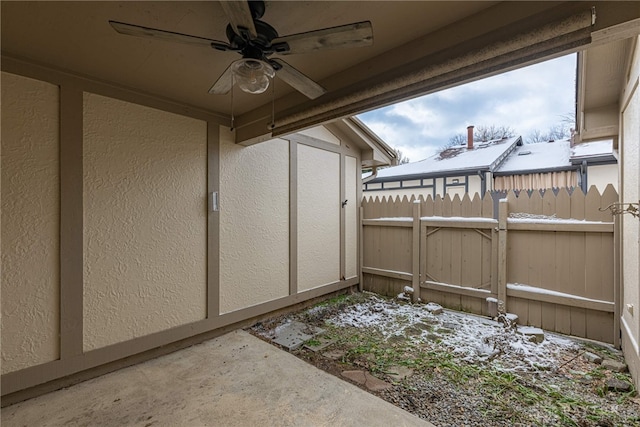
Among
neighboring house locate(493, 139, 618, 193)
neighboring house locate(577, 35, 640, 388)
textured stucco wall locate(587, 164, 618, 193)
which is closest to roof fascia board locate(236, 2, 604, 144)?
neighboring house locate(577, 35, 640, 388)

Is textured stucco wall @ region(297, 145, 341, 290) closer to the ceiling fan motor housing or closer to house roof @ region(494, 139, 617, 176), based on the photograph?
the ceiling fan motor housing

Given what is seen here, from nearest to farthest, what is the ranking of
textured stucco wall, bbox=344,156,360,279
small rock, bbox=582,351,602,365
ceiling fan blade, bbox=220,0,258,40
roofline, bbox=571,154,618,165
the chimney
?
1. ceiling fan blade, bbox=220,0,258,40
2. small rock, bbox=582,351,602,365
3. textured stucco wall, bbox=344,156,360,279
4. roofline, bbox=571,154,618,165
5. the chimney

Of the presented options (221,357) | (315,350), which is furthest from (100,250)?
(315,350)

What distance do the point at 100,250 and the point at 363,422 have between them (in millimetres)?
2401

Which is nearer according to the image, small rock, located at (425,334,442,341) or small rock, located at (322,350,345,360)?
small rock, located at (322,350,345,360)

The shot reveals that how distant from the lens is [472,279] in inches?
140

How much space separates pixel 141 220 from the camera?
242 centimetres

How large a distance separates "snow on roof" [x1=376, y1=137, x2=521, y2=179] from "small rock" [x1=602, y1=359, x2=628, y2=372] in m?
6.52

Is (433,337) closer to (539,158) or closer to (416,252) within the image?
(416,252)

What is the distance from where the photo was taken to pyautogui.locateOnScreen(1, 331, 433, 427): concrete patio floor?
1.72 metres

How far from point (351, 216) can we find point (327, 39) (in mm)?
3588

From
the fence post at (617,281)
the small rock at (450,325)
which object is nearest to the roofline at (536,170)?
the fence post at (617,281)

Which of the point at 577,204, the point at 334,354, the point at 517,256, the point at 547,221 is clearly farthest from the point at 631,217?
the point at 334,354

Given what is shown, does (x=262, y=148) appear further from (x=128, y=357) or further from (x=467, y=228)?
(x=467, y=228)
